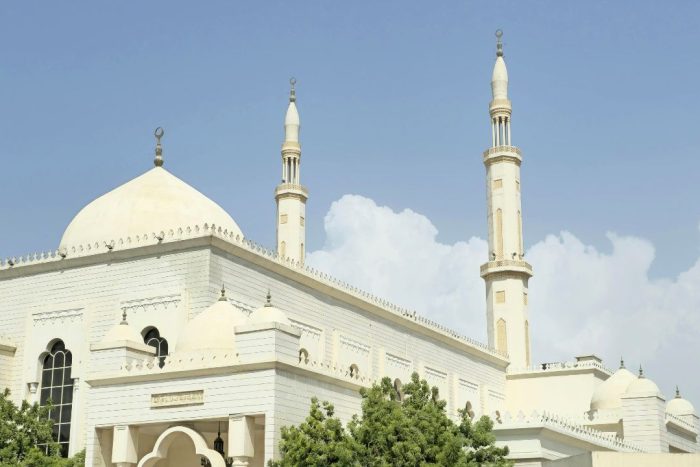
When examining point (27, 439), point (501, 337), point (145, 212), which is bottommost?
point (27, 439)

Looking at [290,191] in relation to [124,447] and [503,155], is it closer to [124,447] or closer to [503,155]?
[503,155]

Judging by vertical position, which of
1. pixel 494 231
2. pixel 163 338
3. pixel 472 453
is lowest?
pixel 472 453

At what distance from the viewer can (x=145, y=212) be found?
32.6 metres

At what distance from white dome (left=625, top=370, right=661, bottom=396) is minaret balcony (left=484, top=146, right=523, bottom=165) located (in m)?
14.5

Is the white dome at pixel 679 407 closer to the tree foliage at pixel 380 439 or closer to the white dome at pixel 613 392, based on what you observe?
the white dome at pixel 613 392

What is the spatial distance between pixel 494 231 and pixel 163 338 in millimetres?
22326

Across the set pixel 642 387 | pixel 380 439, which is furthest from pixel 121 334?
pixel 642 387

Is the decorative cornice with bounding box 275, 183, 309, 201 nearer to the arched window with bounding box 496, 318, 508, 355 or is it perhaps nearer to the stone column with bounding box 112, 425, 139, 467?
the arched window with bounding box 496, 318, 508, 355

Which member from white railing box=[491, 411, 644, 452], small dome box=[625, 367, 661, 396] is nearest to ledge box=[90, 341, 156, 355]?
white railing box=[491, 411, 644, 452]

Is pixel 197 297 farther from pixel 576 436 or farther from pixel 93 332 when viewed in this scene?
pixel 576 436

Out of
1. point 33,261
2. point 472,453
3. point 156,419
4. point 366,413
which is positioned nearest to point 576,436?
point 472,453

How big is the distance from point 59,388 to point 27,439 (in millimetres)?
3492

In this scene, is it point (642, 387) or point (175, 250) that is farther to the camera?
point (642, 387)

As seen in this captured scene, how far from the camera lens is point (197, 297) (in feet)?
97.4
